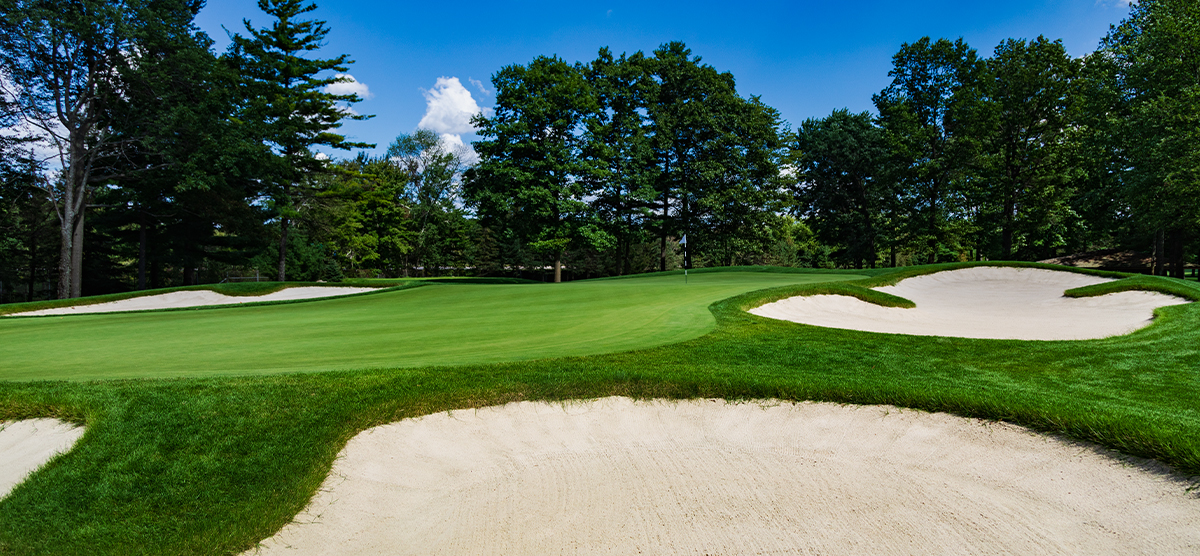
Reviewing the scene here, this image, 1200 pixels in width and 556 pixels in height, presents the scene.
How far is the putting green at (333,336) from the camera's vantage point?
207 inches

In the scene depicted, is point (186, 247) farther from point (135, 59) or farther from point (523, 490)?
point (523, 490)

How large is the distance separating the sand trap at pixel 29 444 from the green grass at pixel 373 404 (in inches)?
4.1

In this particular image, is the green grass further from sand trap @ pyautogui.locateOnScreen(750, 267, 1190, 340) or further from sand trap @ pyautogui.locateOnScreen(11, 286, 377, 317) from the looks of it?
sand trap @ pyautogui.locateOnScreen(11, 286, 377, 317)

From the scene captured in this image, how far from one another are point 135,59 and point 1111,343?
3016cm

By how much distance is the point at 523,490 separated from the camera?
304 centimetres

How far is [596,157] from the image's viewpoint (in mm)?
30484

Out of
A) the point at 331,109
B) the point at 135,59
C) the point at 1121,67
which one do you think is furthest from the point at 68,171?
the point at 1121,67

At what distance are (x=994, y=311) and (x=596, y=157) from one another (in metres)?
23.1

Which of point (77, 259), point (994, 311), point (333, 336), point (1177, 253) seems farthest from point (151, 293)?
point (1177, 253)

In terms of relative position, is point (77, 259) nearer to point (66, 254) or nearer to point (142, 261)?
point (66, 254)

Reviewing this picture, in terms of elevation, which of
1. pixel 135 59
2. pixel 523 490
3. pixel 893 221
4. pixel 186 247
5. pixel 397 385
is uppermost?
pixel 135 59

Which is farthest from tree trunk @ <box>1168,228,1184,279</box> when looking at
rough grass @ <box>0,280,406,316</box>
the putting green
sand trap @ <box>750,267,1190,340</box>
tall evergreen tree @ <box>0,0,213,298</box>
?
tall evergreen tree @ <box>0,0,213,298</box>

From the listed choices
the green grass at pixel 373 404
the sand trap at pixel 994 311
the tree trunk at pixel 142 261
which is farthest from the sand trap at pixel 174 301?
the sand trap at pixel 994 311

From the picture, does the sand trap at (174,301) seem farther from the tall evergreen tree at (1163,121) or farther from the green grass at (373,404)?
the tall evergreen tree at (1163,121)
